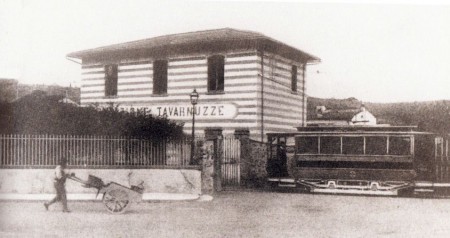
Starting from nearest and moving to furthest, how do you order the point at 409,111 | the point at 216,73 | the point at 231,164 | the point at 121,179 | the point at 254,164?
the point at 409,111 < the point at 121,179 < the point at 216,73 < the point at 231,164 < the point at 254,164

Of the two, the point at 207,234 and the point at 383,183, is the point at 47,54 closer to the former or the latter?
the point at 207,234

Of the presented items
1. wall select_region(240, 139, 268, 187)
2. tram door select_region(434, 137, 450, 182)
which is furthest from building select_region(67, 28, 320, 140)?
tram door select_region(434, 137, 450, 182)

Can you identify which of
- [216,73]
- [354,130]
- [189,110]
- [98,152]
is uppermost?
[216,73]

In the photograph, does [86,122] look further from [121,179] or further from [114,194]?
[114,194]

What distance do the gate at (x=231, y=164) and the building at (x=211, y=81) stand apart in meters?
1.20

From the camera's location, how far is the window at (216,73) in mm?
14698

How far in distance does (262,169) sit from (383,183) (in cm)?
374

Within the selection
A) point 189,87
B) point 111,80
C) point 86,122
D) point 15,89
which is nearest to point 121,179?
point 86,122

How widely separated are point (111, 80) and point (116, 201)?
295 cm

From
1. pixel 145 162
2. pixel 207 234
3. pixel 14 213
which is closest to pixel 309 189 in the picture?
pixel 145 162

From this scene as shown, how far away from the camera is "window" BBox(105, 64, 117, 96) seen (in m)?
13.2

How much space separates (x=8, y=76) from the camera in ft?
29.7

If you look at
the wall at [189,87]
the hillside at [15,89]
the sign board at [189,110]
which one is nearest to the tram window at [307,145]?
the wall at [189,87]

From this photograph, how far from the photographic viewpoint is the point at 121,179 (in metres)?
14.2
